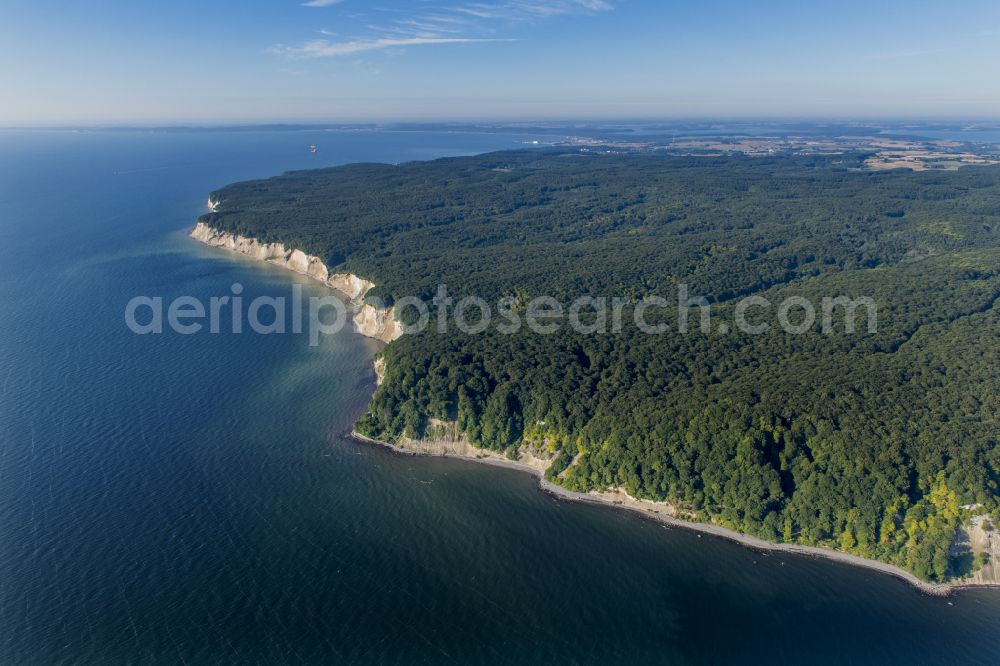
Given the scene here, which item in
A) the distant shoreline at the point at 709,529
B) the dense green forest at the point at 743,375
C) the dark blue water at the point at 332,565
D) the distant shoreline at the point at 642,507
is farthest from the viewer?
the dense green forest at the point at 743,375

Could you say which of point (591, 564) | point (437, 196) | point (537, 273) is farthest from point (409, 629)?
point (437, 196)

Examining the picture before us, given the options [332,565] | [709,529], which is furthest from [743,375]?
[332,565]

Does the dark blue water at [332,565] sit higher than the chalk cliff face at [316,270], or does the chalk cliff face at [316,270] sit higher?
the chalk cliff face at [316,270]

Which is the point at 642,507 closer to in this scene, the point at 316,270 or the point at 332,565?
the point at 332,565

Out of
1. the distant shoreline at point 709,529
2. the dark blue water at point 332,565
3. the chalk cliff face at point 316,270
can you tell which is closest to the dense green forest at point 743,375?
the distant shoreline at point 709,529

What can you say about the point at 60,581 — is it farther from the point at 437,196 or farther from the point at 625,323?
the point at 437,196

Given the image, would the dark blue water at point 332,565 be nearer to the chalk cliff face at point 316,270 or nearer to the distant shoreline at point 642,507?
the distant shoreline at point 642,507
